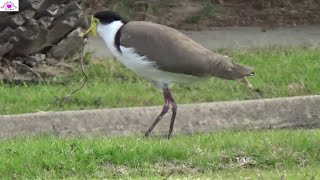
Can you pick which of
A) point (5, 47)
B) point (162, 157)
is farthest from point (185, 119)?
point (5, 47)

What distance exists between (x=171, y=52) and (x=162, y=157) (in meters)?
1.29

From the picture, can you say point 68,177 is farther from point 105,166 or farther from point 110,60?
point 110,60

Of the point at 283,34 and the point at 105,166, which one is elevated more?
the point at 105,166

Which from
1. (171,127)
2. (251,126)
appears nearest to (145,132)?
(171,127)

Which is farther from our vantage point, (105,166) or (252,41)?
(252,41)

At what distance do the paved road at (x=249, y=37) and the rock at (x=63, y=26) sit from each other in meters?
0.98

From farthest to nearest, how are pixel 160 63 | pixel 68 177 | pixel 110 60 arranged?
pixel 110 60 → pixel 160 63 → pixel 68 177

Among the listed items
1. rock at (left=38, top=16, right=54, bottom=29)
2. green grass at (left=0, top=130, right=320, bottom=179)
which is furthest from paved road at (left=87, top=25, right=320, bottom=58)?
green grass at (left=0, top=130, right=320, bottom=179)

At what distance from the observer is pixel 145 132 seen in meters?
8.76

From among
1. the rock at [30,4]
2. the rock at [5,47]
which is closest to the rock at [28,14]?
the rock at [30,4]

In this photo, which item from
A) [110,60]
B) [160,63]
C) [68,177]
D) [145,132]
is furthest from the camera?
[110,60]

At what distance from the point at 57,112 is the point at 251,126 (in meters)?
1.85

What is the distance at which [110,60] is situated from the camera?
37.0ft

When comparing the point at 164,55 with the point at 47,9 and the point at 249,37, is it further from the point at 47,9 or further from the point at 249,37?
the point at 249,37
